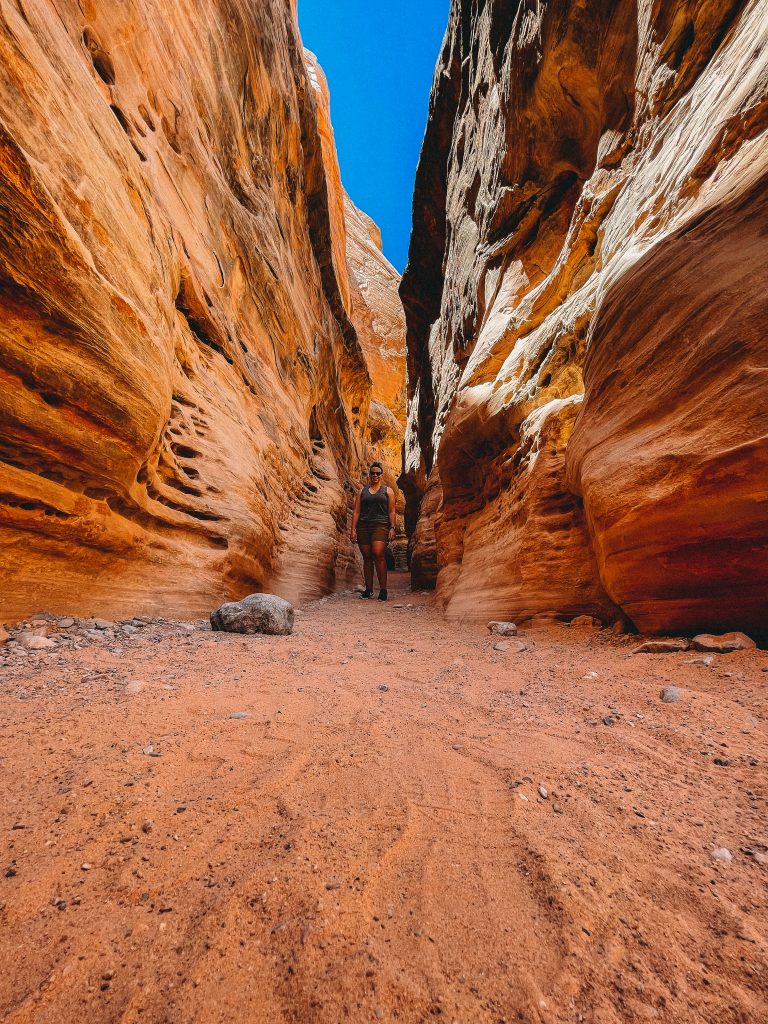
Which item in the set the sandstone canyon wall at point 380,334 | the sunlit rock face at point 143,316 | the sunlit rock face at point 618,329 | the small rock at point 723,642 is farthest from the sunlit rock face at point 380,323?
the small rock at point 723,642

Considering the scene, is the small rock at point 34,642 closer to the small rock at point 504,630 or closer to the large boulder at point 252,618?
the large boulder at point 252,618

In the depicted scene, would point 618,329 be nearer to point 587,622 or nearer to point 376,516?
point 587,622

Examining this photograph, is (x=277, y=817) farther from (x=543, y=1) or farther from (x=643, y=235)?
(x=543, y=1)

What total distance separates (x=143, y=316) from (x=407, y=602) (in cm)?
657

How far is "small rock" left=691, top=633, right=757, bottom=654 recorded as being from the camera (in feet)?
8.02

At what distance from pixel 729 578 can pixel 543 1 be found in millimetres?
9819

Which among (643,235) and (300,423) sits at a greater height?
(300,423)

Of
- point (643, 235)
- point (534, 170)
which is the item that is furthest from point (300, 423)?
point (643, 235)

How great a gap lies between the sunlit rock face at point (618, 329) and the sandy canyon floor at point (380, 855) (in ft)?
3.64

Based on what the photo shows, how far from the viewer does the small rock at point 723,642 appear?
2443 millimetres

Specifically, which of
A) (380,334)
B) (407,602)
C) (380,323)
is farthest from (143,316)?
(380,323)

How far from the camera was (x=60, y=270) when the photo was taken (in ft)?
9.61

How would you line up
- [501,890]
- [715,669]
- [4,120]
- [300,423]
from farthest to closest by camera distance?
[300,423] < [4,120] < [715,669] < [501,890]

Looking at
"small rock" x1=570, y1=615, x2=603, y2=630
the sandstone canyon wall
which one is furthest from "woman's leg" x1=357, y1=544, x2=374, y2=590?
the sandstone canyon wall
